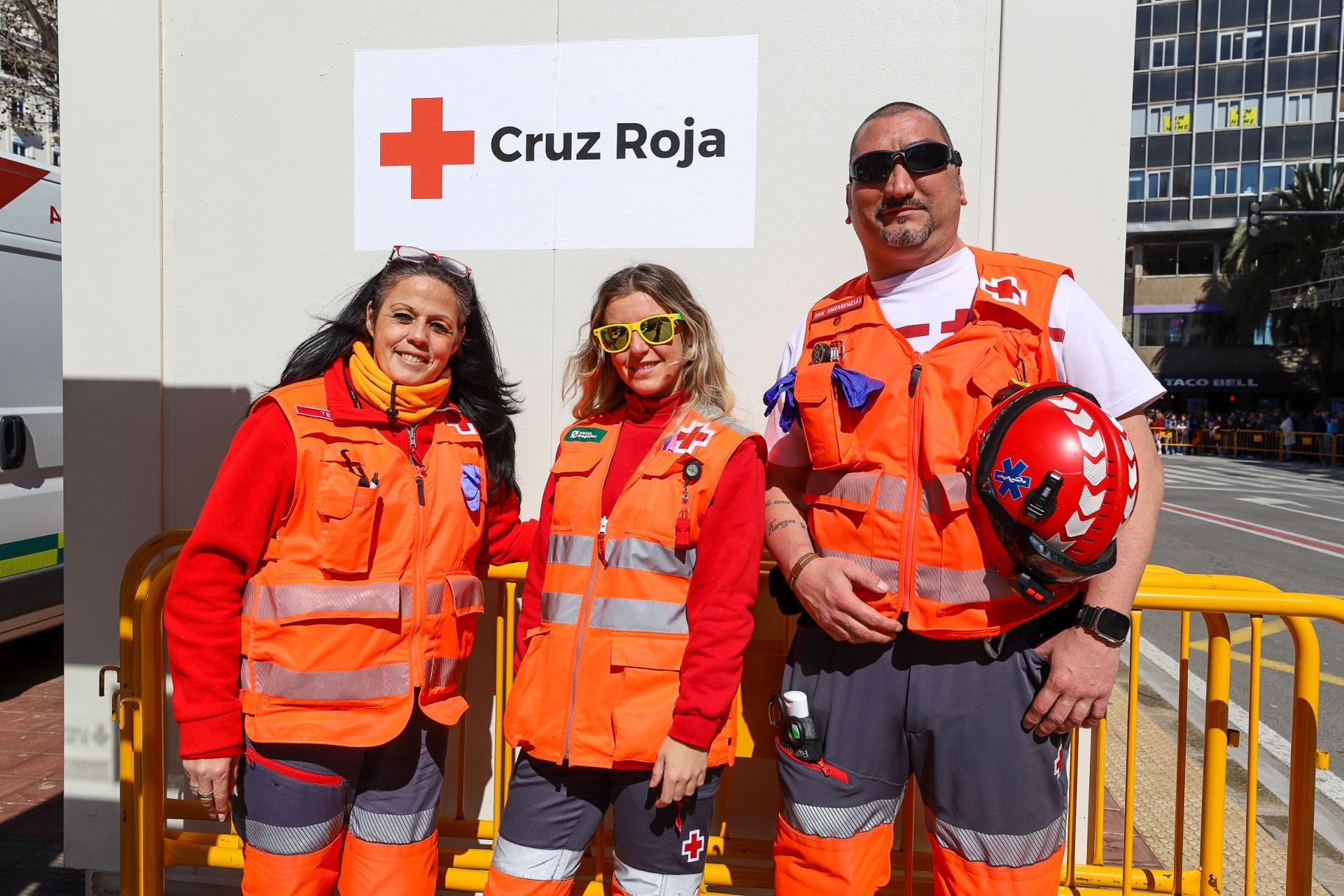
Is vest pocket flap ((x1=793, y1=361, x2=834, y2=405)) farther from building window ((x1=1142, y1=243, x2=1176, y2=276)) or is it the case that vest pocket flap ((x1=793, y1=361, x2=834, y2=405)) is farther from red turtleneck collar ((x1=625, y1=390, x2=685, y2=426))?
building window ((x1=1142, y1=243, x2=1176, y2=276))

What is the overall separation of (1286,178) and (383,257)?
47.4 metres

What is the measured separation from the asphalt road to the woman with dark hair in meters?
4.05

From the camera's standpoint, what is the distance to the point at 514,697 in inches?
79.3

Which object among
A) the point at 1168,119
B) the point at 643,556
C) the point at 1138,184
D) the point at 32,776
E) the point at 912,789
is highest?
the point at 1168,119

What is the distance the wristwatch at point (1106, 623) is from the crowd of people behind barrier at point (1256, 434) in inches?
1073

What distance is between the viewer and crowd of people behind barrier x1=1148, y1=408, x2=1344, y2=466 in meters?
26.9

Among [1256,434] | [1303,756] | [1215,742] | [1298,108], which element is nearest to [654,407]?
[1215,742]

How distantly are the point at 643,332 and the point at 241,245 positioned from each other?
6.58ft

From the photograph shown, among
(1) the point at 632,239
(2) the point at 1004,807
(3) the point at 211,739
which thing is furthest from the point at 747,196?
(3) the point at 211,739

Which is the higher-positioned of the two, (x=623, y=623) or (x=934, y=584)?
(x=934, y=584)

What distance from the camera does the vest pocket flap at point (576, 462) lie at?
2062mm

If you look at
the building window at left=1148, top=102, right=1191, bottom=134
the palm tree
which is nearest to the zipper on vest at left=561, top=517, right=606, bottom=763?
the palm tree

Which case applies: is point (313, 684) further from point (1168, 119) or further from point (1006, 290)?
point (1168, 119)

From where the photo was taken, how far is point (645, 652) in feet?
6.27
